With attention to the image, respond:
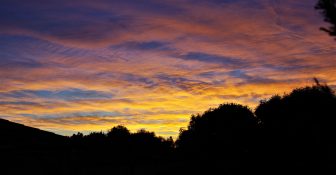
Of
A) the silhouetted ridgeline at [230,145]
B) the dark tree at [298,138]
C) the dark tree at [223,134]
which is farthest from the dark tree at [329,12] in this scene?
the dark tree at [223,134]

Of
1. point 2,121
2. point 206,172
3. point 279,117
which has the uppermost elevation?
point 279,117

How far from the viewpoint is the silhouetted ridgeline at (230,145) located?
22406mm

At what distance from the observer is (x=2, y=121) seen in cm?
2495

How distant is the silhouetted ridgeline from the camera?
22406 millimetres

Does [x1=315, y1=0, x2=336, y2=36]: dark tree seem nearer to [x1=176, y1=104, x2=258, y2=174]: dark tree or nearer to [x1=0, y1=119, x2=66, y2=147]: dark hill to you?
[x1=0, y1=119, x2=66, y2=147]: dark hill

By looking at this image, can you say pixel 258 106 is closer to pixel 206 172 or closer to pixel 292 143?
pixel 206 172

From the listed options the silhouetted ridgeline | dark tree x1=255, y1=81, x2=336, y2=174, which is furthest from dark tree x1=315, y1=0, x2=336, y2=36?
dark tree x1=255, y1=81, x2=336, y2=174

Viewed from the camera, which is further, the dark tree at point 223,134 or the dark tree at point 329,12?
Result: the dark tree at point 223,134

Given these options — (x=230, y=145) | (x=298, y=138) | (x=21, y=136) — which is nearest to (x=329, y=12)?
(x=21, y=136)

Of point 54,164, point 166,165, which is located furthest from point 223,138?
point 54,164

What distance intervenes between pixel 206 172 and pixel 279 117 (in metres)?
13.5

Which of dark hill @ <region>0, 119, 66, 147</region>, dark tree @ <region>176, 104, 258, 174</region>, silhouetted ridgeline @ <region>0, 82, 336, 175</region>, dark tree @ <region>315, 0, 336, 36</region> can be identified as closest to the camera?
dark tree @ <region>315, 0, 336, 36</region>

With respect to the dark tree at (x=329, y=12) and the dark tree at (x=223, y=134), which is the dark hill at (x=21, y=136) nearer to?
the dark tree at (x=329, y=12)

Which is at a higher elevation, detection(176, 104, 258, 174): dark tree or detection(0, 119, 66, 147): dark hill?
detection(176, 104, 258, 174): dark tree
